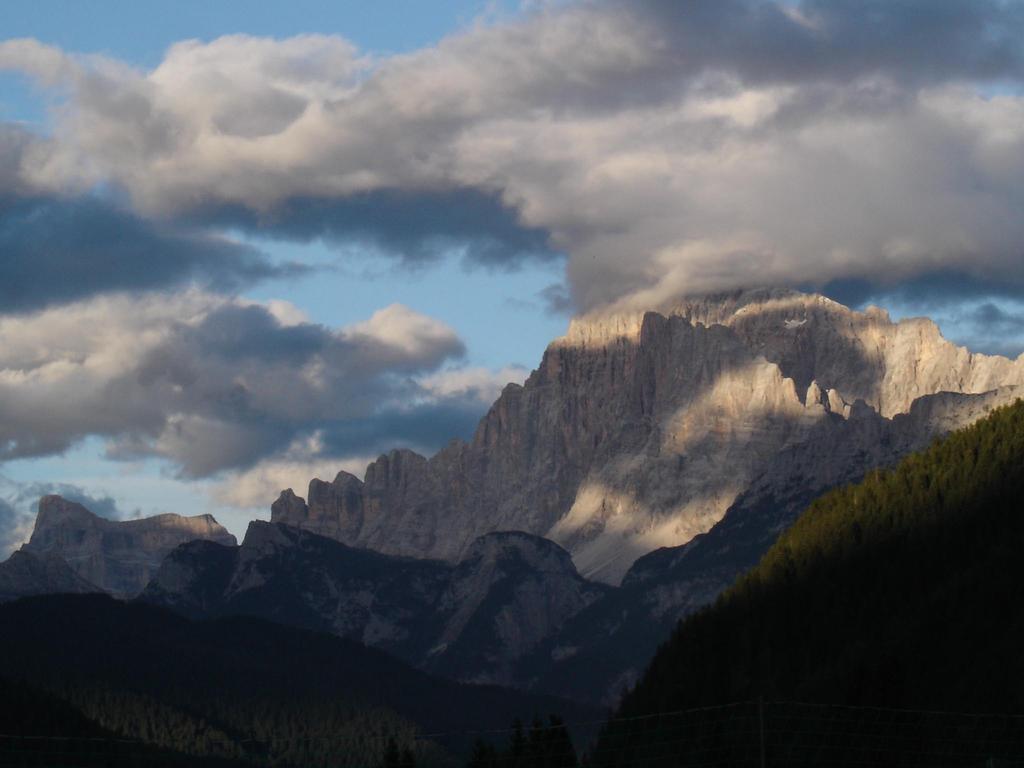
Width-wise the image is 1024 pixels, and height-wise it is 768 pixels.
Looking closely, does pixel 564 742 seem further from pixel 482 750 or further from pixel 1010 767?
pixel 1010 767

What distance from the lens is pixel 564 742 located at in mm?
135750

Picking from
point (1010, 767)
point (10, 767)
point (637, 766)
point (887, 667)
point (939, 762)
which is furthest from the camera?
point (887, 667)

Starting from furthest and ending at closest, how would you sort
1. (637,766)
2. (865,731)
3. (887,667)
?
1. (887,667)
2. (637,766)
3. (865,731)

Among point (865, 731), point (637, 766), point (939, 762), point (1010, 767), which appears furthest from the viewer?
point (637, 766)

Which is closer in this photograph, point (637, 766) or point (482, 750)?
point (482, 750)

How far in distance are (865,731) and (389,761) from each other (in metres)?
35.8

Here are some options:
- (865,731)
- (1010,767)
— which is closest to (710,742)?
(865,731)

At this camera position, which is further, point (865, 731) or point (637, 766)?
point (637, 766)

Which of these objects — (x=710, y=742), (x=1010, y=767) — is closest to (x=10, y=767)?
(x=710, y=742)

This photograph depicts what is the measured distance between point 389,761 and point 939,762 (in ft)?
126

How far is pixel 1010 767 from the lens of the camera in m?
107

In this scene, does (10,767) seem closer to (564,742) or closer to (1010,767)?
(564,742)

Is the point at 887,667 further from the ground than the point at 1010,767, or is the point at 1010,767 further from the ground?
the point at 887,667

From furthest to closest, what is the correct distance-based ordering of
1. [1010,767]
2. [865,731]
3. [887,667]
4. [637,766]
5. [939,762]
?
[887,667]
[637,766]
[865,731]
[939,762]
[1010,767]
